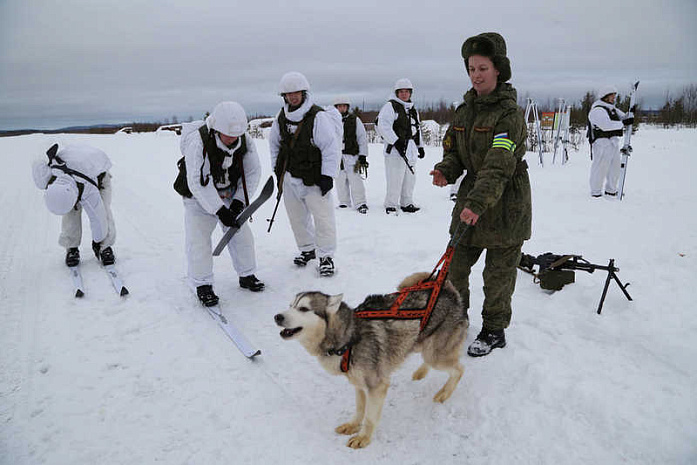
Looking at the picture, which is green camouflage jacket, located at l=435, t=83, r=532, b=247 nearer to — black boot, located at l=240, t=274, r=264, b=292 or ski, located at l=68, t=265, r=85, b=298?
black boot, located at l=240, t=274, r=264, b=292

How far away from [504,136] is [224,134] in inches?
107

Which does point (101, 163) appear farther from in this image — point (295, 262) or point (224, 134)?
point (295, 262)

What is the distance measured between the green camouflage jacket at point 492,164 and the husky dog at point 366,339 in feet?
2.55

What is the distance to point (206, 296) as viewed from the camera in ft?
14.1

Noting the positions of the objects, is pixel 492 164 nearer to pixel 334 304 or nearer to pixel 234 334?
pixel 334 304

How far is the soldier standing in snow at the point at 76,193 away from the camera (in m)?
5.05

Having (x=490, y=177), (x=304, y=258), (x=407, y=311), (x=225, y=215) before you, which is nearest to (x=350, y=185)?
(x=304, y=258)

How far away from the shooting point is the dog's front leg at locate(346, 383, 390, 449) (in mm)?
2498

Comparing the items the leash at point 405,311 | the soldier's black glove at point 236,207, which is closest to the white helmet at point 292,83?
the soldier's black glove at point 236,207

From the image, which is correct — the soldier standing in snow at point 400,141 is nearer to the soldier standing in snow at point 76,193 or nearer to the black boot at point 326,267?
the black boot at point 326,267

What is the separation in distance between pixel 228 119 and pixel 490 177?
2.61 meters

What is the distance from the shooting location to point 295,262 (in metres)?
5.48

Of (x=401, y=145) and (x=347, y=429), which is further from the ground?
(x=401, y=145)

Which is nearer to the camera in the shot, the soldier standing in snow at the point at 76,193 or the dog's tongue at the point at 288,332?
the dog's tongue at the point at 288,332
